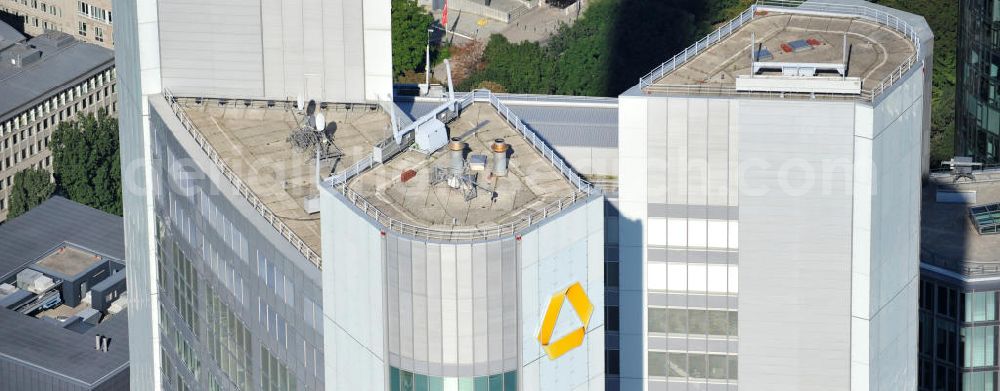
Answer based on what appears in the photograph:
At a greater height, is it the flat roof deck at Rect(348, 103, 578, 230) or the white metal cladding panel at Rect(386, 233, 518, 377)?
the flat roof deck at Rect(348, 103, 578, 230)

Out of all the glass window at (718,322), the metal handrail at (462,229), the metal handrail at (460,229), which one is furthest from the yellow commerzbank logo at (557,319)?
the glass window at (718,322)

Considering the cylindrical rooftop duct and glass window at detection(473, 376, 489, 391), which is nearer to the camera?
glass window at detection(473, 376, 489, 391)

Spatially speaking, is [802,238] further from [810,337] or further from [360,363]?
[360,363]

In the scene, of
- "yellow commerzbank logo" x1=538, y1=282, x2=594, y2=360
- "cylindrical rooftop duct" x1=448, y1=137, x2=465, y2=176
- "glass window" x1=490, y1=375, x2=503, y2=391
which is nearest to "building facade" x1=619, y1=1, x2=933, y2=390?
"cylindrical rooftop duct" x1=448, y1=137, x2=465, y2=176

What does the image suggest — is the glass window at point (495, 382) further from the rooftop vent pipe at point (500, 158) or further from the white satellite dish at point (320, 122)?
the white satellite dish at point (320, 122)

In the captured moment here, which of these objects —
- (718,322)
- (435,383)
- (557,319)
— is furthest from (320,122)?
(435,383)

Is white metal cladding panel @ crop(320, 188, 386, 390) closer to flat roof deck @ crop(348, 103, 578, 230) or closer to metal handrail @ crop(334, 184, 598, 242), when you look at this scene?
metal handrail @ crop(334, 184, 598, 242)

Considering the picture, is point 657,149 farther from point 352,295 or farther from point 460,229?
point 352,295
